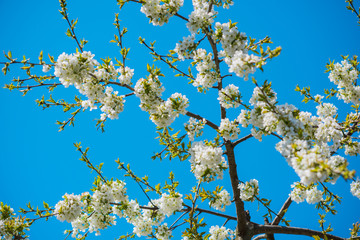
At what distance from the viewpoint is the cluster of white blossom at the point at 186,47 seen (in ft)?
14.8

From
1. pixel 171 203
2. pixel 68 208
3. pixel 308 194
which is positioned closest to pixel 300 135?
pixel 171 203

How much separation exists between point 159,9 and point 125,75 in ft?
4.27

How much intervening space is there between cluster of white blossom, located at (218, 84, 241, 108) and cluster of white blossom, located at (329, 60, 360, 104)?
10.3 feet

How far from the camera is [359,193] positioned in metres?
5.36

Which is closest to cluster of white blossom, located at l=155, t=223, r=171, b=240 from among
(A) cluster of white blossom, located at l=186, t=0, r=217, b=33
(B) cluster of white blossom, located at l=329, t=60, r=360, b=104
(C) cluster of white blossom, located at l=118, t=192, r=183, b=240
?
(C) cluster of white blossom, located at l=118, t=192, r=183, b=240

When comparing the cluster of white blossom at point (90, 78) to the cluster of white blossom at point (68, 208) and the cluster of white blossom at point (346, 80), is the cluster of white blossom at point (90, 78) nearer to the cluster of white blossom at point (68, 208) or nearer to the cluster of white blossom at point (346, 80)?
the cluster of white blossom at point (68, 208)

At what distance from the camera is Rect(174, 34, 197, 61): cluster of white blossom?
178 inches

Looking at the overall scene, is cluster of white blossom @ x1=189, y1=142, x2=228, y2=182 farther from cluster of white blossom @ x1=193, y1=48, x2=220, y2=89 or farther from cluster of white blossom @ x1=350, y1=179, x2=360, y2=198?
cluster of white blossom @ x1=350, y1=179, x2=360, y2=198

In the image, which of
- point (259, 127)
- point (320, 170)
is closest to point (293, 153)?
point (320, 170)

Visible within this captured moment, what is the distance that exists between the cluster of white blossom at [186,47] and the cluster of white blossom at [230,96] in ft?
3.05

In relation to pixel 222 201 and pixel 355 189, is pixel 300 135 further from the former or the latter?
pixel 355 189

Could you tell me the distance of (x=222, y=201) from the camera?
5070mm

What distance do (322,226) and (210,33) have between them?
4327 mm

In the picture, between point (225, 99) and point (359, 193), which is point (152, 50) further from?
point (359, 193)
